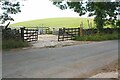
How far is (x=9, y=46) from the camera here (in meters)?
21.5

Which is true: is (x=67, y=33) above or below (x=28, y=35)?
above

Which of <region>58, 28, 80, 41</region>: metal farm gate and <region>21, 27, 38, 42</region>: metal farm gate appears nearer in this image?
<region>21, 27, 38, 42</region>: metal farm gate

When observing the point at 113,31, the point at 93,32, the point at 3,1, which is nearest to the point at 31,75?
the point at 3,1

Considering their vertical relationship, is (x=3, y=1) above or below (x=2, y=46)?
above

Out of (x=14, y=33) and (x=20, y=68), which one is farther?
(x=14, y=33)

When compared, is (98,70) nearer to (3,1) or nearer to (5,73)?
(5,73)

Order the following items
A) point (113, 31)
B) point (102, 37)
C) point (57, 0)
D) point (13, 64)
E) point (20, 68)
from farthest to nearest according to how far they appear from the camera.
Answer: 1. point (113, 31)
2. point (102, 37)
3. point (57, 0)
4. point (13, 64)
5. point (20, 68)

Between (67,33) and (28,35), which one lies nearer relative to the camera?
(28,35)

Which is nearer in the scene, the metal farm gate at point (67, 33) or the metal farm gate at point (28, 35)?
the metal farm gate at point (28, 35)

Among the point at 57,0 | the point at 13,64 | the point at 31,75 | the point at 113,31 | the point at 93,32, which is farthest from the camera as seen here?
the point at 113,31

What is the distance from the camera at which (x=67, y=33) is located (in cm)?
3469

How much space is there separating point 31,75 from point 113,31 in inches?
1336

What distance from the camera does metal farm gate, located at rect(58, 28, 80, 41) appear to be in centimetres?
3289

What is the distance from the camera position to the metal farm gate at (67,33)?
32.9 m
